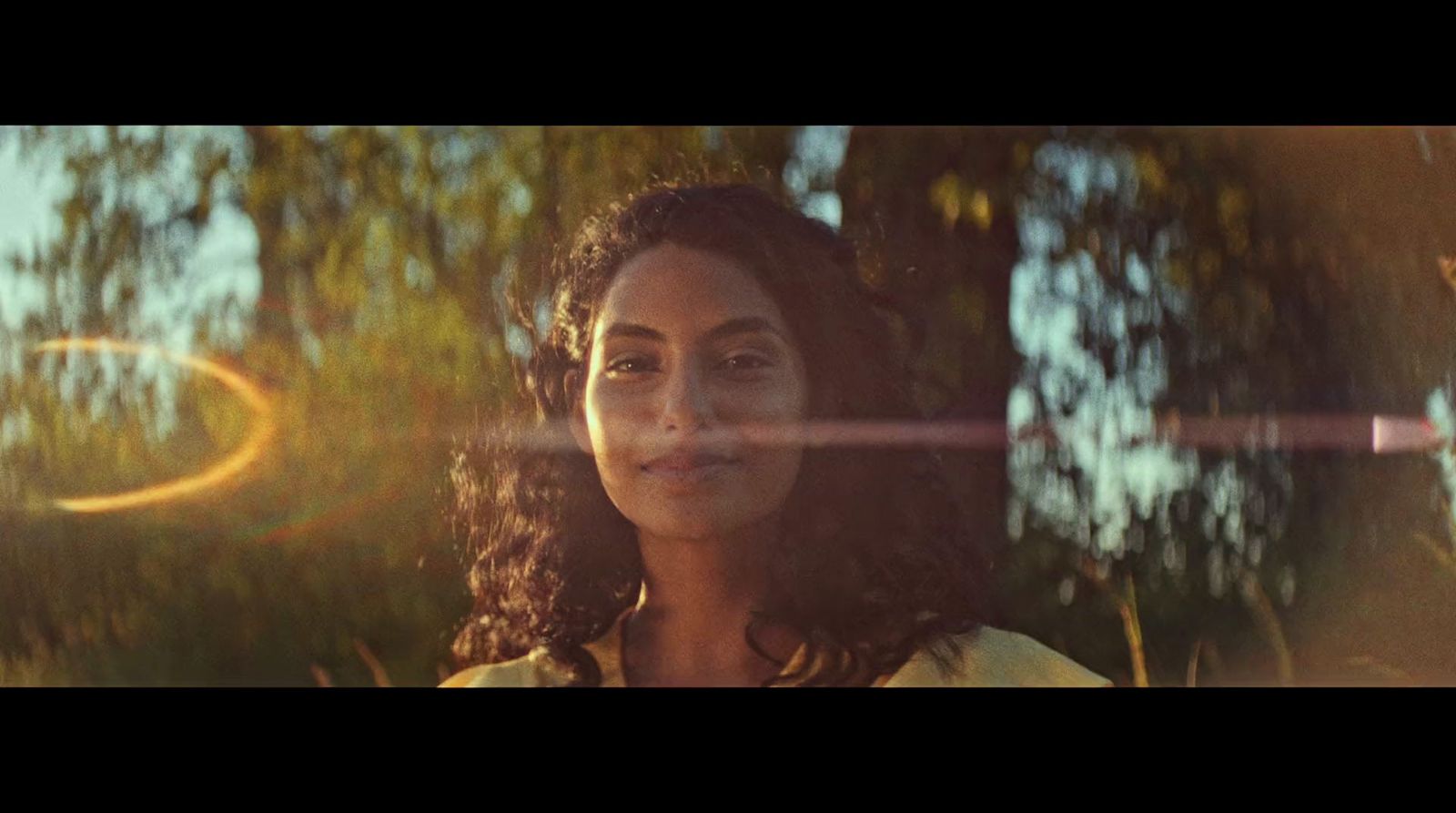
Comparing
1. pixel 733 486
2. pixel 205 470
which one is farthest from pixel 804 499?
pixel 205 470

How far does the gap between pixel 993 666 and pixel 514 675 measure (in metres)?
1.11

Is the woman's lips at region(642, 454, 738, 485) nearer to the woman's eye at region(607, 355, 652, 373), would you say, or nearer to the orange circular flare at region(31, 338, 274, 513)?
the woman's eye at region(607, 355, 652, 373)

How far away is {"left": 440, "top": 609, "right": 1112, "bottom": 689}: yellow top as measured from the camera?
3283mm

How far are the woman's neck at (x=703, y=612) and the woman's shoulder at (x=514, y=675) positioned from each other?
0.18 metres

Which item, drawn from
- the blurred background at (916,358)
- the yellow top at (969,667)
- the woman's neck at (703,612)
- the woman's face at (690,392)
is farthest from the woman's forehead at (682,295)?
the yellow top at (969,667)

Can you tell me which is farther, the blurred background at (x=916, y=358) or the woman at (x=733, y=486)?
the blurred background at (x=916, y=358)

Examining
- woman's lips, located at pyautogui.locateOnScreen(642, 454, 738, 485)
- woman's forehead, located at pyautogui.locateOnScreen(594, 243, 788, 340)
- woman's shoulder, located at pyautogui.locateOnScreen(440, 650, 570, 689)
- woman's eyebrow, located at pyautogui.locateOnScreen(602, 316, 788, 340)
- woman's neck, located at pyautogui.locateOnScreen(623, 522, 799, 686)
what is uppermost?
woman's forehead, located at pyautogui.locateOnScreen(594, 243, 788, 340)

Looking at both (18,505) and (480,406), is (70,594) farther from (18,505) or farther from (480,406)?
(480,406)

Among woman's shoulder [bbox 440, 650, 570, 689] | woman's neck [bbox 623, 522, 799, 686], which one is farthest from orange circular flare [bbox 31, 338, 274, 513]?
woman's neck [bbox 623, 522, 799, 686]

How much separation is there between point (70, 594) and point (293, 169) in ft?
3.74

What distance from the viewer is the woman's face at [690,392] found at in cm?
321

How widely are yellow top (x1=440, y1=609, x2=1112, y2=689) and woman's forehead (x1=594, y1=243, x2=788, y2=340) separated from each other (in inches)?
26.7

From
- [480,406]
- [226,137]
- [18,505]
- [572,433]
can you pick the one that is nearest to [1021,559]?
[572,433]

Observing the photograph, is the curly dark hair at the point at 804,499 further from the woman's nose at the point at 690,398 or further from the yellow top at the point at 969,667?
the woman's nose at the point at 690,398
